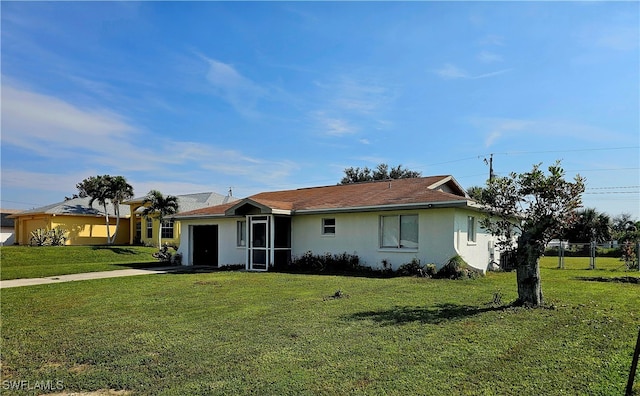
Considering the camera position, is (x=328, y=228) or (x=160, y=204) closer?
(x=328, y=228)

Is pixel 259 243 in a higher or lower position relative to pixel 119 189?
lower

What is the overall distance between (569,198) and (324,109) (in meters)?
12.9

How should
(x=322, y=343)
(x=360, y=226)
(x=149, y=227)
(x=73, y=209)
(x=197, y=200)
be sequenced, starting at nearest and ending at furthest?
1. (x=322, y=343)
2. (x=360, y=226)
3. (x=149, y=227)
4. (x=73, y=209)
5. (x=197, y=200)

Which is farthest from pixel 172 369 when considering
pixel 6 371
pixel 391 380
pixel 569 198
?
pixel 569 198

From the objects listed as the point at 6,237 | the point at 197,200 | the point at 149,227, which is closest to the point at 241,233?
the point at 149,227

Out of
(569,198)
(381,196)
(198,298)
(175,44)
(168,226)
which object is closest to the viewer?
(569,198)

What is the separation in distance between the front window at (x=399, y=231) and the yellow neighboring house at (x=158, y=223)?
20.9 metres

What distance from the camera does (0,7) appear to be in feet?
30.9

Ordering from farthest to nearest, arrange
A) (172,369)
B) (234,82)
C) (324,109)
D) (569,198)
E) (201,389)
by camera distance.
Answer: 1. (324,109)
2. (234,82)
3. (569,198)
4. (172,369)
5. (201,389)

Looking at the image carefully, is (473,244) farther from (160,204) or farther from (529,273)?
(160,204)

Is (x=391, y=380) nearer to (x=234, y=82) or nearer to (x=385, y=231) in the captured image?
(x=385, y=231)

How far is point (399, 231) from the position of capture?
16625 millimetres

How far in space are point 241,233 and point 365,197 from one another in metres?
6.66

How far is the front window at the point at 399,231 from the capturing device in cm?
1633
